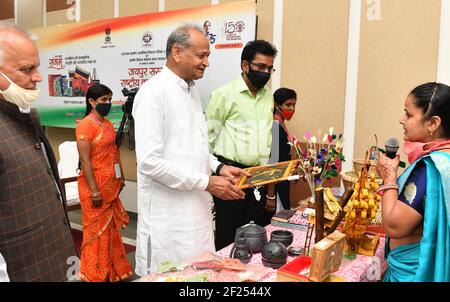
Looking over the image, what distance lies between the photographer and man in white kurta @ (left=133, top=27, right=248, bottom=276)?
1.86 meters

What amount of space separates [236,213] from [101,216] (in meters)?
1.21

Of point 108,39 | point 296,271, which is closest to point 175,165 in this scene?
point 296,271

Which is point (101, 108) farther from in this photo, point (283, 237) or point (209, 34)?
point (283, 237)

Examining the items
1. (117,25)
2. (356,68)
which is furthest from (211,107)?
(117,25)

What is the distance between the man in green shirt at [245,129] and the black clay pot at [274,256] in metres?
0.96

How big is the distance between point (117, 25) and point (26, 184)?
354 cm

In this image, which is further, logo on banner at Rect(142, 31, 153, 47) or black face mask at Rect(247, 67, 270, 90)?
logo on banner at Rect(142, 31, 153, 47)

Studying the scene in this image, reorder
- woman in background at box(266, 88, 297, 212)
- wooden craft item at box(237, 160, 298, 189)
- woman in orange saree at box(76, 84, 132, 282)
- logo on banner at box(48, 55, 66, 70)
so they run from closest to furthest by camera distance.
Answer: wooden craft item at box(237, 160, 298, 189) < woman in background at box(266, 88, 297, 212) < woman in orange saree at box(76, 84, 132, 282) < logo on banner at box(48, 55, 66, 70)

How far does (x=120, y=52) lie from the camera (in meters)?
4.51

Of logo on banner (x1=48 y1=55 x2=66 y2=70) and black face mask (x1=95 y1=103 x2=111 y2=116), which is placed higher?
logo on banner (x1=48 y1=55 x2=66 y2=70)

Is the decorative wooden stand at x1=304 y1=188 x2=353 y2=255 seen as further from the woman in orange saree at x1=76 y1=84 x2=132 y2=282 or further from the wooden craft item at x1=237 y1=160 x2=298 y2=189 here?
the woman in orange saree at x1=76 y1=84 x2=132 y2=282

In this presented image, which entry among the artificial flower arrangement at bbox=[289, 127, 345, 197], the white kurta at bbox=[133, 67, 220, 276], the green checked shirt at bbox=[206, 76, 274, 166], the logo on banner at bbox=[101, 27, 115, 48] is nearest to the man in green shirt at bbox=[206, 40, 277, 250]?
the green checked shirt at bbox=[206, 76, 274, 166]

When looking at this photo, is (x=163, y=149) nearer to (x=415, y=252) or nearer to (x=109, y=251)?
(x=415, y=252)

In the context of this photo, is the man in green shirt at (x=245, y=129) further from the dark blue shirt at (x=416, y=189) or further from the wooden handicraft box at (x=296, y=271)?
the dark blue shirt at (x=416, y=189)
